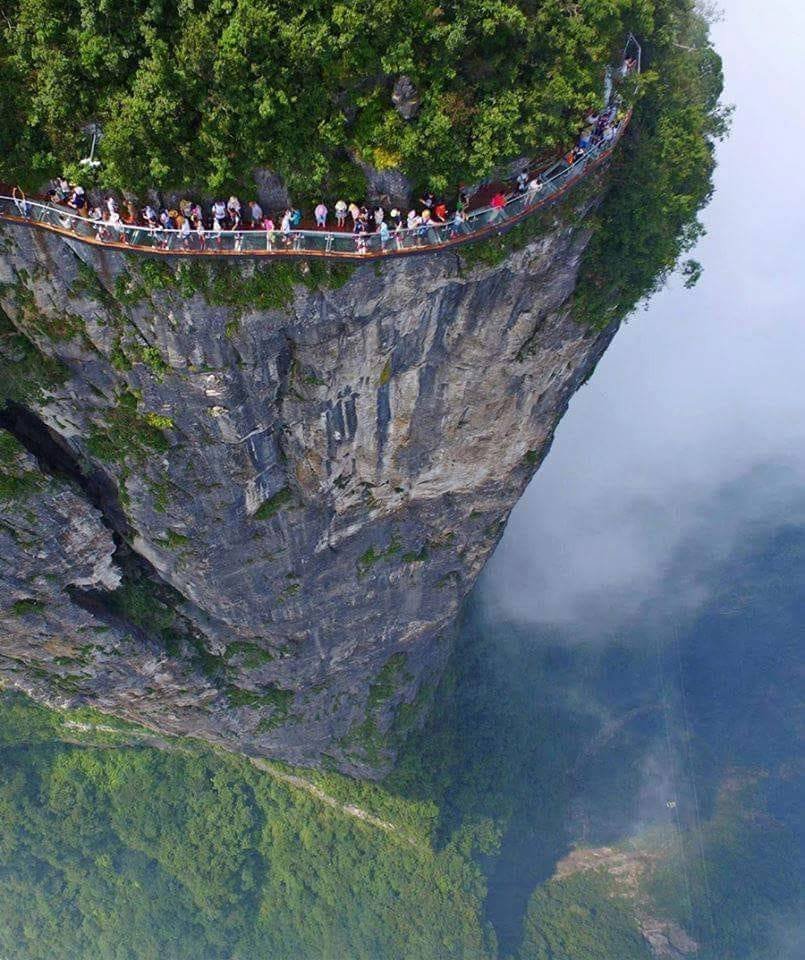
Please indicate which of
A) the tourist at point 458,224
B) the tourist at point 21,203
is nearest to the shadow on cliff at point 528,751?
the tourist at point 458,224

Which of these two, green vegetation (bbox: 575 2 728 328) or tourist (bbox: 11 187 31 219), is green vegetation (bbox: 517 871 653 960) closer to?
green vegetation (bbox: 575 2 728 328)

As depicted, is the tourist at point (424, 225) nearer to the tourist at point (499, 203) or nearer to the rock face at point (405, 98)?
the tourist at point (499, 203)

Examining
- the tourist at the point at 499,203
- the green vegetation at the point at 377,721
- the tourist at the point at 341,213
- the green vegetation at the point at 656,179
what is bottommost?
the green vegetation at the point at 377,721

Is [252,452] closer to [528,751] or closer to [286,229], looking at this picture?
[286,229]

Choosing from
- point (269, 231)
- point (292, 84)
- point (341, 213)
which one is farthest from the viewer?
point (341, 213)

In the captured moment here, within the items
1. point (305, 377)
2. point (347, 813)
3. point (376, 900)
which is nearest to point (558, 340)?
point (305, 377)

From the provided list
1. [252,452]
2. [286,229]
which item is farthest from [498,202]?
[252,452]

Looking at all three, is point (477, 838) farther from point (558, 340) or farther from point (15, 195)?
point (15, 195)
